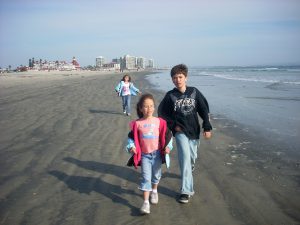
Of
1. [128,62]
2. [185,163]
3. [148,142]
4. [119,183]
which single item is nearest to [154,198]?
[185,163]

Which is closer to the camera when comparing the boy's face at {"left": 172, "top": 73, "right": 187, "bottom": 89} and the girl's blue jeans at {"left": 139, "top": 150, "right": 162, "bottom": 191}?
the girl's blue jeans at {"left": 139, "top": 150, "right": 162, "bottom": 191}

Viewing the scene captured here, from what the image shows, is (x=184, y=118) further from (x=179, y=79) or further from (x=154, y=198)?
(x=154, y=198)

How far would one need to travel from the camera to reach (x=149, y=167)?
4.34 metres

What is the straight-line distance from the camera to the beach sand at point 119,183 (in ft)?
13.6

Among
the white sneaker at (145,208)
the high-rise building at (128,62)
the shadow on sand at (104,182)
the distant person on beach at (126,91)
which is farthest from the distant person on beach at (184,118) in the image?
the high-rise building at (128,62)

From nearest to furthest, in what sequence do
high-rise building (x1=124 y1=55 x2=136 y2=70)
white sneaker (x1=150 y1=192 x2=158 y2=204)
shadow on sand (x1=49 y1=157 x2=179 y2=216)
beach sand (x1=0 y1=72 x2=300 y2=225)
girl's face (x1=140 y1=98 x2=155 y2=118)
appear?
beach sand (x1=0 y1=72 x2=300 y2=225) → girl's face (x1=140 y1=98 x2=155 y2=118) → white sneaker (x1=150 y1=192 x2=158 y2=204) → shadow on sand (x1=49 y1=157 x2=179 y2=216) → high-rise building (x1=124 y1=55 x2=136 y2=70)

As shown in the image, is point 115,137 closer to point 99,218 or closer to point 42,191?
point 42,191

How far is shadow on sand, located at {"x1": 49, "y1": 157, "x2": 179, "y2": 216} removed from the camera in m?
4.83

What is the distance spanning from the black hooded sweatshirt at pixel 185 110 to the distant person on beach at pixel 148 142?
1.05 feet

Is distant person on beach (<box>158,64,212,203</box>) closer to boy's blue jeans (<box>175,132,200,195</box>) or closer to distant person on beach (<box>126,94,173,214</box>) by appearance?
boy's blue jeans (<box>175,132,200,195</box>)

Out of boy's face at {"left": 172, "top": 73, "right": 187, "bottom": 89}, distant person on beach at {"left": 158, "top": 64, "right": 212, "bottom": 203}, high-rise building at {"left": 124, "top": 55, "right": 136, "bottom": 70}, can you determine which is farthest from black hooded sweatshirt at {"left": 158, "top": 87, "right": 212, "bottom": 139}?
high-rise building at {"left": 124, "top": 55, "right": 136, "bottom": 70}

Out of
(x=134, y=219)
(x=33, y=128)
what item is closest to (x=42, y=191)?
(x=134, y=219)

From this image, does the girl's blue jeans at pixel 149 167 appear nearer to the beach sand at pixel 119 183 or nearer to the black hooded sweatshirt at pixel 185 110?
the beach sand at pixel 119 183

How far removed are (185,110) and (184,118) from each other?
0.38 feet
